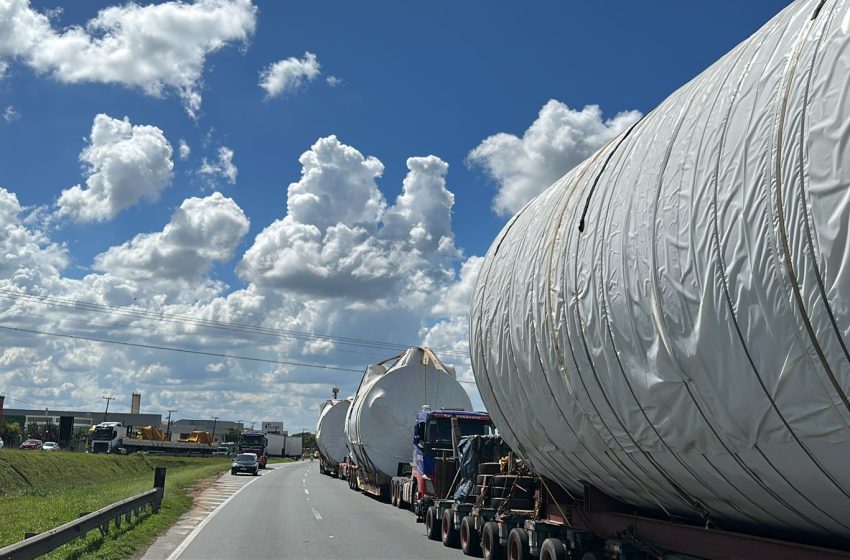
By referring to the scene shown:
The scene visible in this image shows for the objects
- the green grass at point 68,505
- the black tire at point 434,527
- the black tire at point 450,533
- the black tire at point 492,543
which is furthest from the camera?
the black tire at point 434,527

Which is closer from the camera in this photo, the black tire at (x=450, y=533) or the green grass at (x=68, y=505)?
the green grass at (x=68, y=505)

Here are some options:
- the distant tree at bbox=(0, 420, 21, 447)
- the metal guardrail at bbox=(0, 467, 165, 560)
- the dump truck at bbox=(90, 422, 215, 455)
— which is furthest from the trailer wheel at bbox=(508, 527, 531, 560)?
the distant tree at bbox=(0, 420, 21, 447)

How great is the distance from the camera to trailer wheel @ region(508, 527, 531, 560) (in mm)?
10523

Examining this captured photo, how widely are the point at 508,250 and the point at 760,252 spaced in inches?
231

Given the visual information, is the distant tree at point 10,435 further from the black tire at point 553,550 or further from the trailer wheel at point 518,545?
the black tire at point 553,550

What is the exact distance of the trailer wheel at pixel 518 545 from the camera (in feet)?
34.5

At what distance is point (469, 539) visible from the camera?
44.7 ft

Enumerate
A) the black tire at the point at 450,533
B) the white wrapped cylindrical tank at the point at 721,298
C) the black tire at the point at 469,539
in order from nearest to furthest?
the white wrapped cylindrical tank at the point at 721,298 → the black tire at the point at 469,539 → the black tire at the point at 450,533

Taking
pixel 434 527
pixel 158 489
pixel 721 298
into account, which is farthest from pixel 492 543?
pixel 158 489

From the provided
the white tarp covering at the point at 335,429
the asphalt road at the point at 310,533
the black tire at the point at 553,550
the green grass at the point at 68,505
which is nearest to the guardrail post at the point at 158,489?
the green grass at the point at 68,505

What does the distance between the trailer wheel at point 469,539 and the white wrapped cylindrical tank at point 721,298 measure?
550 cm

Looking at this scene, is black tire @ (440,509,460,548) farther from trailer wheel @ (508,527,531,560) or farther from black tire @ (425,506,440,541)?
trailer wheel @ (508,527,531,560)

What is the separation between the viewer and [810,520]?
546cm

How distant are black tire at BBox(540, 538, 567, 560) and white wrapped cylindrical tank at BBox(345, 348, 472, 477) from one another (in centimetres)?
1571
